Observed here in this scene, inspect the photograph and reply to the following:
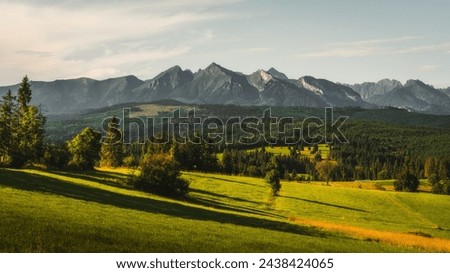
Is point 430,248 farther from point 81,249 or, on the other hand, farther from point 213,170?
point 213,170

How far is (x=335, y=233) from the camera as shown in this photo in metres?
56.0

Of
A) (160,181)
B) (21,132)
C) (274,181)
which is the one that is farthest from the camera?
(274,181)

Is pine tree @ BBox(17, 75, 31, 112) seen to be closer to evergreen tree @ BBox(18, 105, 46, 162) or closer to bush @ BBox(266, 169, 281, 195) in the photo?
evergreen tree @ BBox(18, 105, 46, 162)

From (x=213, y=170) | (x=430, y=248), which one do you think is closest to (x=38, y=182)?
(x=430, y=248)

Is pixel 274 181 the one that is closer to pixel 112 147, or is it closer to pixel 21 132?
pixel 21 132

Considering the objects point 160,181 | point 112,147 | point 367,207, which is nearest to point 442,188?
point 367,207

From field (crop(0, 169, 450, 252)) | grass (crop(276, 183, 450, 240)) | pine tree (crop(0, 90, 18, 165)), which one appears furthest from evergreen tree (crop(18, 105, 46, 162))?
grass (crop(276, 183, 450, 240))

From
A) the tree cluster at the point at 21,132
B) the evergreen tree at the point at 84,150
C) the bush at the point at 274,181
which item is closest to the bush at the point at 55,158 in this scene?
the tree cluster at the point at 21,132

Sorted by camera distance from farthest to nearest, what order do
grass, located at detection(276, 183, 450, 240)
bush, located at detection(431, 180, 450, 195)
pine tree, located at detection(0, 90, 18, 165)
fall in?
1. bush, located at detection(431, 180, 450, 195)
2. pine tree, located at detection(0, 90, 18, 165)
3. grass, located at detection(276, 183, 450, 240)
